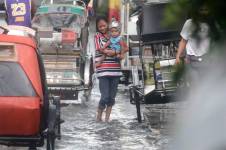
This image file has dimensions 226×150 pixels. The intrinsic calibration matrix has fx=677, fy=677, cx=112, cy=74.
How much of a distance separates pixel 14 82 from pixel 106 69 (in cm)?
393

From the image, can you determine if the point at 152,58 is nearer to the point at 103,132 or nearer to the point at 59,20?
the point at 103,132

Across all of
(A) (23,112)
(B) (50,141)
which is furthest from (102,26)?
(A) (23,112)

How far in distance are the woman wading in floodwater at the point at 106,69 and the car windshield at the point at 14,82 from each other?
12.7ft

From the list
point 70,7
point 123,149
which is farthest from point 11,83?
point 70,7

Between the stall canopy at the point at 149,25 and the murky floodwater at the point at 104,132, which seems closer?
the murky floodwater at the point at 104,132

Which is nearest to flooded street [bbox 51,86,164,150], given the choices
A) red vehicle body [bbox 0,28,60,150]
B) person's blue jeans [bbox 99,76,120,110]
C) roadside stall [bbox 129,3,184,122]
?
person's blue jeans [bbox 99,76,120,110]

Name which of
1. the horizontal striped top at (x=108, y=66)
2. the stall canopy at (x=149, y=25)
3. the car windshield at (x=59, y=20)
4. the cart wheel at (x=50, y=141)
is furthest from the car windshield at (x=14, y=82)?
the car windshield at (x=59, y=20)

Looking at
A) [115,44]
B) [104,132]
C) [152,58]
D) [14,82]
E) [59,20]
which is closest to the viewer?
[14,82]

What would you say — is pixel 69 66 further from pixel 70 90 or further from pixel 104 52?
pixel 104 52

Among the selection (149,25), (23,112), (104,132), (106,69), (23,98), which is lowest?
(104,132)

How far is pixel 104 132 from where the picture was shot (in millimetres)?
10984

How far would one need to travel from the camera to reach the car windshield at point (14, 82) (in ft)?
25.8

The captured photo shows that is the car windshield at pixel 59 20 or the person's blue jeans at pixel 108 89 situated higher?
the car windshield at pixel 59 20

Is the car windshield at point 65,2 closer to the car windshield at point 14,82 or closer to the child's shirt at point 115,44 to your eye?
the child's shirt at point 115,44
